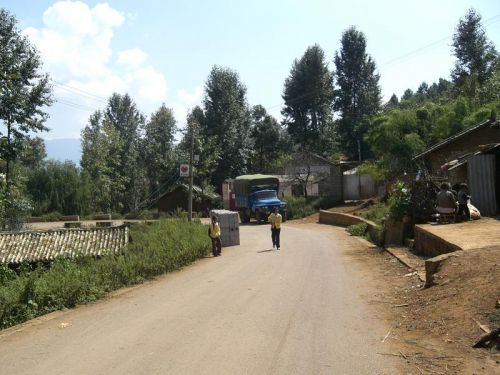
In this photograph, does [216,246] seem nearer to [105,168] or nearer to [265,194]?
[265,194]

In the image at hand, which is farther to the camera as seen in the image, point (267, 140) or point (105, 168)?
point (267, 140)

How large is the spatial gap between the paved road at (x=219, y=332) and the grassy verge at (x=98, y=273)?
715mm

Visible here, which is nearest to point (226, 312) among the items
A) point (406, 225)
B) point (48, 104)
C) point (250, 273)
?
point (250, 273)

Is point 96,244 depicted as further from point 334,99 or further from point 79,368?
point 334,99

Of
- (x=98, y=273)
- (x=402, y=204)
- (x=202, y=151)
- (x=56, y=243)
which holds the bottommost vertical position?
(x=98, y=273)

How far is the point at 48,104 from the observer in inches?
1485

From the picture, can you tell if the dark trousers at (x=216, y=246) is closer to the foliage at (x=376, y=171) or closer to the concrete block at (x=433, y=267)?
the concrete block at (x=433, y=267)

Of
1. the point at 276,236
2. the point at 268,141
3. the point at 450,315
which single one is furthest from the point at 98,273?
the point at 268,141

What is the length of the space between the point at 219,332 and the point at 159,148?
190ft

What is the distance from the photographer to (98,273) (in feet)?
48.5

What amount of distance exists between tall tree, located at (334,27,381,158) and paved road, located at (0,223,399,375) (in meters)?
47.5

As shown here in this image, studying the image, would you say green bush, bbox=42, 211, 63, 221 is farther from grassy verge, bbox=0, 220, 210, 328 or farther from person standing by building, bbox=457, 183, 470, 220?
person standing by building, bbox=457, 183, 470, 220

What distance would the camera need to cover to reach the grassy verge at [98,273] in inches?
482

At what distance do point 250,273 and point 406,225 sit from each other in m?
6.58
